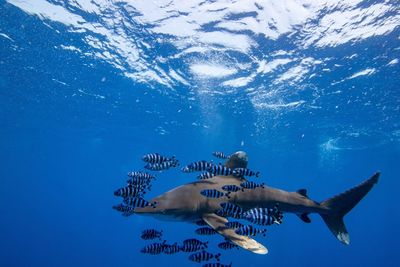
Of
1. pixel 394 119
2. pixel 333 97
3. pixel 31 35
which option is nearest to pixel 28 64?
pixel 31 35

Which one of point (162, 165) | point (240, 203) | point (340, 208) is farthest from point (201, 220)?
point (340, 208)

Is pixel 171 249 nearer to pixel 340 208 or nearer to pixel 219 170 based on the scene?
pixel 219 170

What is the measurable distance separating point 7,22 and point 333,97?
76.8 feet

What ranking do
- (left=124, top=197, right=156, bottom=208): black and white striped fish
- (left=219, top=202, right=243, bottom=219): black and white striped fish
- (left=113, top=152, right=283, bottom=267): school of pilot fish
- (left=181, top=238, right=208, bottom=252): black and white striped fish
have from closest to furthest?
(left=113, top=152, right=283, bottom=267): school of pilot fish < (left=124, top=197, right=156, bottom=208): black and white striped fish < (left=219, top=202, right=243, bottom=219): black and white striped fish < (left=181, top=238, right=208, bottom=252): black and white striped fish

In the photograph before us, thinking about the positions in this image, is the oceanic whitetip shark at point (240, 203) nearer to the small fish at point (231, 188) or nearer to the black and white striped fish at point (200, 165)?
the small fish at point (231, 188)

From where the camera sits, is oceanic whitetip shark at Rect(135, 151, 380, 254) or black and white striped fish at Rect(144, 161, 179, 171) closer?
oceanic whitetip shark at Rect(135, 151, 380, 254)

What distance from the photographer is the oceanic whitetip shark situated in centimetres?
572

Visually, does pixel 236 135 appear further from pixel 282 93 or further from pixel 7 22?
pixel 7 22

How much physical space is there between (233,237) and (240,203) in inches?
81.5

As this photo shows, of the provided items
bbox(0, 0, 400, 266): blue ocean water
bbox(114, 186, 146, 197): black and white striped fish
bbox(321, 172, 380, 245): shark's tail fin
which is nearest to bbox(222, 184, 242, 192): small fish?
bbox(114, 186, 146, 197): black and white striped fish

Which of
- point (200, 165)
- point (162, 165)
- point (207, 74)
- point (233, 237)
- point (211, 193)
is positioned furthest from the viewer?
point (207, 74)

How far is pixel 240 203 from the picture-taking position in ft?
23.3

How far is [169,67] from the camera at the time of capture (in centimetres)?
2141

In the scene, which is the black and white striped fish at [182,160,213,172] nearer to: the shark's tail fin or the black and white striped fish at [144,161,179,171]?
the black and white striped fish at [144,161,179,171]
